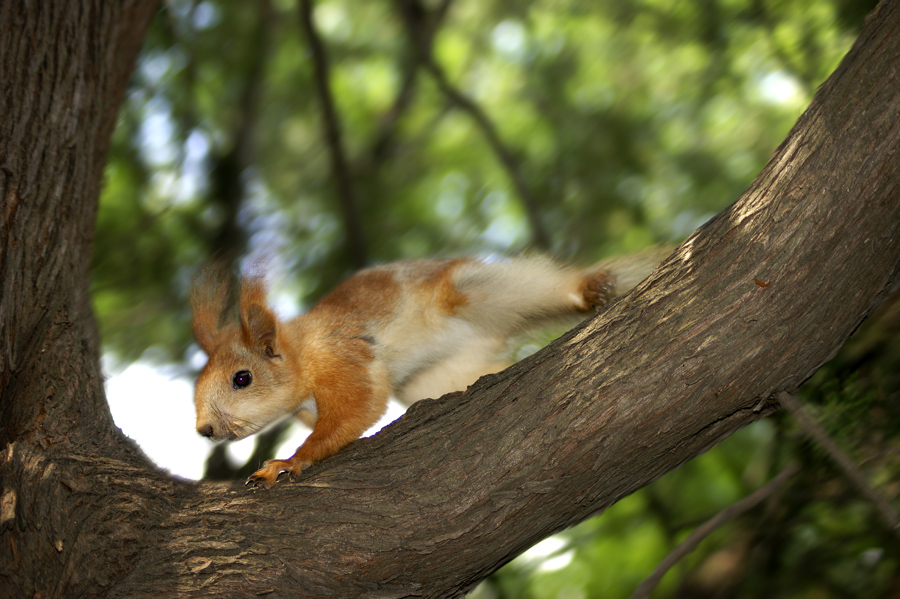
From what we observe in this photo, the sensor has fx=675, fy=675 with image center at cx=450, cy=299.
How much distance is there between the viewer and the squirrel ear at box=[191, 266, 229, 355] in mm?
3213

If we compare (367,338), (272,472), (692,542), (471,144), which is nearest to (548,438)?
(272,472)

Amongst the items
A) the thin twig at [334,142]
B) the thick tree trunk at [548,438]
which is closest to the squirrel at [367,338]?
the thick tree trunk at [548,438]

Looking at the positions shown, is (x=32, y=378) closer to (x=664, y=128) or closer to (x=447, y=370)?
(x=447, y=370)

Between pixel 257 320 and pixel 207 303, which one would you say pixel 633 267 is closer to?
pixel 257 320

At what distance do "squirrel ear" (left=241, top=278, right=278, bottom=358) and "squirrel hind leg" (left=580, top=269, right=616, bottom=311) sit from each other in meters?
1.35

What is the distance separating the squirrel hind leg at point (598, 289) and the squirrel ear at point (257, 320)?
53.0 inches

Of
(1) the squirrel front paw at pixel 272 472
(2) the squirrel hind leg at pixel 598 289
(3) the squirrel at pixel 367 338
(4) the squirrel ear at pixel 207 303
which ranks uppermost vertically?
(4) the squirrel ear at pixel 207 303

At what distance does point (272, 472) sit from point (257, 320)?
71 centimetres

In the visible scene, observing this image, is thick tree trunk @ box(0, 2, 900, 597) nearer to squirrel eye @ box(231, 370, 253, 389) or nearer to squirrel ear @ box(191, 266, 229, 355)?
squirrel eye @ box(231, 370, 253, 389)

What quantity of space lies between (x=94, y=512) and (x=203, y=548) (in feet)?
1.39

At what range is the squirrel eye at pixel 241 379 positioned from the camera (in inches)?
112

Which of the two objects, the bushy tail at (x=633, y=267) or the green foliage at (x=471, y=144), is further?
the green foliage at (x=471, y=144)

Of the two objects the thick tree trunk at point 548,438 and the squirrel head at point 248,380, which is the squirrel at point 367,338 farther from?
the thick tree trunk at point 548,438

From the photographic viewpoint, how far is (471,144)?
17.1ft
